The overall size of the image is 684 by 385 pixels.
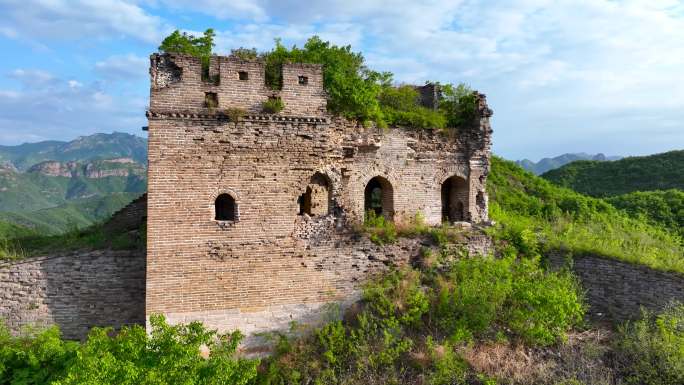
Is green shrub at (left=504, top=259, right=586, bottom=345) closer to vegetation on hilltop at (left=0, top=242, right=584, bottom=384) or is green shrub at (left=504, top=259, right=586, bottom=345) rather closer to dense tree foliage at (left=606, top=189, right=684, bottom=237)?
vegetation on hilltop at (left=0, top=242, right=584, bottom=384)

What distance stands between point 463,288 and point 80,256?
805cm

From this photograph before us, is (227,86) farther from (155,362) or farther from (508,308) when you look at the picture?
(508,308)

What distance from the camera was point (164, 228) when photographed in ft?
31.4

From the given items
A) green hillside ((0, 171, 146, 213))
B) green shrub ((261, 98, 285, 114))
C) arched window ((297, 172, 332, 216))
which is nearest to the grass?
arched window ((297, 172, 332, 216))

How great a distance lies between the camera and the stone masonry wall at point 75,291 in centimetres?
1005

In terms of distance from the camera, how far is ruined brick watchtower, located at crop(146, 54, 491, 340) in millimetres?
9609

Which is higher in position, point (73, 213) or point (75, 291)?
point (73, 213)

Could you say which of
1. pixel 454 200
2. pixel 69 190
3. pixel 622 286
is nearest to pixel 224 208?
pixel 454 200

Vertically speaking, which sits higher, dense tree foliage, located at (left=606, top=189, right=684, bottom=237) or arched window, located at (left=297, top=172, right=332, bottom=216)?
arched window, located at (left=297, top=172, right=332, bottom=216)

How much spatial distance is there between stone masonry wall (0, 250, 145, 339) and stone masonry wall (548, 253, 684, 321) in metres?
9.57

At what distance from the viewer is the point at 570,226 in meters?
12.8

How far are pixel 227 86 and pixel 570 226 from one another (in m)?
9.34

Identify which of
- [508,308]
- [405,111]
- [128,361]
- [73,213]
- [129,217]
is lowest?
[128,361]

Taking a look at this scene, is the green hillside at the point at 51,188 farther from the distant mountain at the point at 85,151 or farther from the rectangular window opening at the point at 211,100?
the rectangular window opening at the point at 211,100
